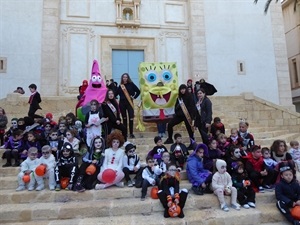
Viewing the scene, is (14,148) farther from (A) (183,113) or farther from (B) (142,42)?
(B) (142,42)

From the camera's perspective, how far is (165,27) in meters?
13.7

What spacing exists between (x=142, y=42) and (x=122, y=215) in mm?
10521

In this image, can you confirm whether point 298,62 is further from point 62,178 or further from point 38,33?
point 62,178

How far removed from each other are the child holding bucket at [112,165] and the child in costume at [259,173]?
225 cm

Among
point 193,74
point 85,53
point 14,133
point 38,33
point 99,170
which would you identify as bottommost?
point 99,170

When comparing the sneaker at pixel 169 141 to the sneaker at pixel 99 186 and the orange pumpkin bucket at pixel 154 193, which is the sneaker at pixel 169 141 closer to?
the orange pumpkin bucket at pixel 154 193

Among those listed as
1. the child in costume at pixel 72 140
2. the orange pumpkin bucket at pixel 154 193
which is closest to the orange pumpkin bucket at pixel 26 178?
the child in costume at pixel 72 140

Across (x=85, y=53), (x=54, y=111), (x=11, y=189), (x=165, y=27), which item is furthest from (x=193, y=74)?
(x=11, y=189)

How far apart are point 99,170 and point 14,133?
7.16 feet

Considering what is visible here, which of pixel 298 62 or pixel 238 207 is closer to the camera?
pixel 238 207

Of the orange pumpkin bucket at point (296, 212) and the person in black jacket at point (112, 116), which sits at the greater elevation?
the person in black jacket at point (112, 116)

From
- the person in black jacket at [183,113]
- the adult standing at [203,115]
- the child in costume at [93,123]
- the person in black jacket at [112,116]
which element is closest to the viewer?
the child in costume at [93,123]

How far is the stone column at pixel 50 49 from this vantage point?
12.1m

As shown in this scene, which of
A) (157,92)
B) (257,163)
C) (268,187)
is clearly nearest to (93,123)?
(157,92)
